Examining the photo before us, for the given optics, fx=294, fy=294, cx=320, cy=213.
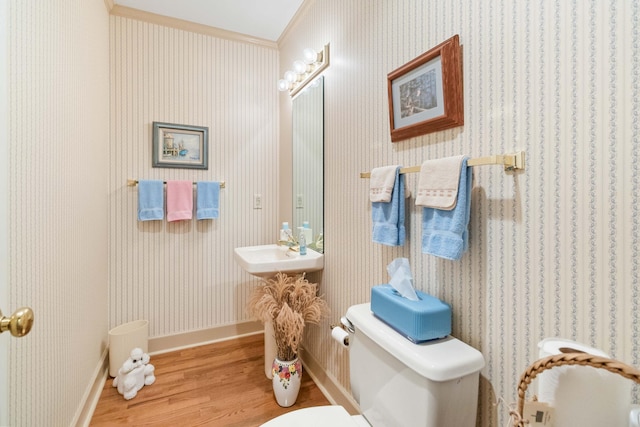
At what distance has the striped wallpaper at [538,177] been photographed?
2.05 feet

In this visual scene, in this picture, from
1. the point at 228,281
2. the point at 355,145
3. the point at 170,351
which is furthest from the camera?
the point at 228,281

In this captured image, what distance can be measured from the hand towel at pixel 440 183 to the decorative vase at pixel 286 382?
1.25 metres

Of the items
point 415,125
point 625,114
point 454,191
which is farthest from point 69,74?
point 625,114

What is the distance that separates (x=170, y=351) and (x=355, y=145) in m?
2.09

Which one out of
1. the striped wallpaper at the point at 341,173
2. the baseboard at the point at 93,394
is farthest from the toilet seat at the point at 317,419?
the baseboard at the point at 93,394

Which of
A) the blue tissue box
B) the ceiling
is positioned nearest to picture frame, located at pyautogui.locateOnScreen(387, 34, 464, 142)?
the blue tissue box

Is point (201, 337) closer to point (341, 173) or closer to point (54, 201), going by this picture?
point (54, 201)

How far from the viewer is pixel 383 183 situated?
1.19 m

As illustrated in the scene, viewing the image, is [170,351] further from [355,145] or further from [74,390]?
[355,145]

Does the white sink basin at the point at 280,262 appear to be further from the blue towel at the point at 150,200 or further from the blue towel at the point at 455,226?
the blue towel at the point at 455,226

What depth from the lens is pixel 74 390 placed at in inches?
55.6

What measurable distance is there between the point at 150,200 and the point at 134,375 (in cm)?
114

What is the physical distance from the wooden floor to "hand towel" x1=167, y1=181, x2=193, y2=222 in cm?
106

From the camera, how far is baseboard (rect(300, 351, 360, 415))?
1537mm
